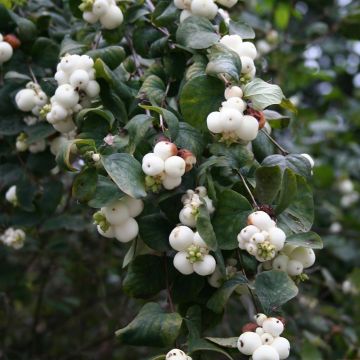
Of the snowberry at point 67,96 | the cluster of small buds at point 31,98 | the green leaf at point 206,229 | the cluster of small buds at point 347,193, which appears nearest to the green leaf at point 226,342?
the green leaf at point 206,229

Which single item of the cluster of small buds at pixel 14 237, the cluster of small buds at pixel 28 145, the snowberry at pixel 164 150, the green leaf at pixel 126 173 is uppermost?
the snowberry at pixel 164 150

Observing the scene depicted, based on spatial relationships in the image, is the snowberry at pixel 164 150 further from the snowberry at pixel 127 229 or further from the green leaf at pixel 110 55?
the green leaf at pixel 110 55

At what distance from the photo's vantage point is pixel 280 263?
2.71 ft

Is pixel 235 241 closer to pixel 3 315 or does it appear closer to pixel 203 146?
pixel 203 146

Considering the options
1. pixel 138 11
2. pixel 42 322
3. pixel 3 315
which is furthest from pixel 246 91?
pixel 42 322

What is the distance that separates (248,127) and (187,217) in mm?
155

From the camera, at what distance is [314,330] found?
5.64 ft

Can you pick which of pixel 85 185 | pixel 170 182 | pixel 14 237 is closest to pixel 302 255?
pixel 170 182

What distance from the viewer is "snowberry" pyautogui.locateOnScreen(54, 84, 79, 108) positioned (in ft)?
3.07

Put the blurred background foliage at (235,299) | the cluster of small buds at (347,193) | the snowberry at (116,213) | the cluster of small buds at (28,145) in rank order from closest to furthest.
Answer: the snowberry at (116,213), the cluster of small buds at (28,145), the blurred background foliage at (235,299), the cluster of small buds at (347,193)

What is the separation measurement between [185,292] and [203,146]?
22cm

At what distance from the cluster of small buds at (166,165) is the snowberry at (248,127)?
0.08 m

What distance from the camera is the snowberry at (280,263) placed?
2.71 ft

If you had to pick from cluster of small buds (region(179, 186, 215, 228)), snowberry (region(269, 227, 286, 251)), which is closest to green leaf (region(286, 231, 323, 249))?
snowberry (region(269, 227, 286, 251))
